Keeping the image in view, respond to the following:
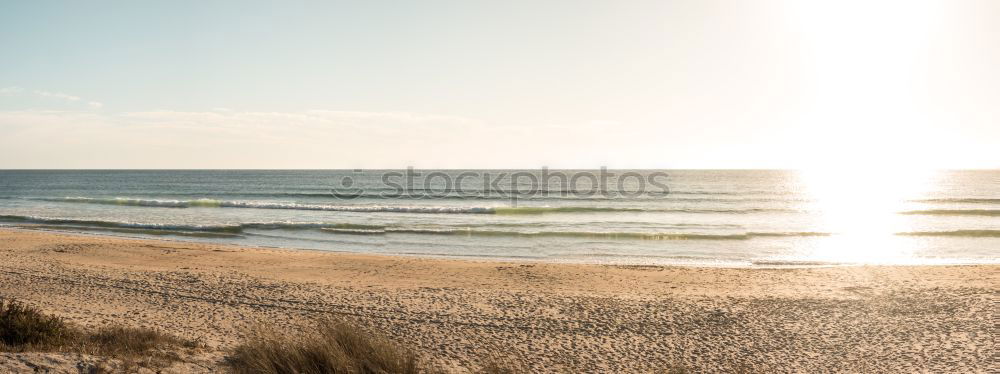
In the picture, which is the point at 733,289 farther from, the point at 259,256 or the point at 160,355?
the point at 259,256

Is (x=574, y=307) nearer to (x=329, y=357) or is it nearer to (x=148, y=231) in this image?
(x=329, y=357)

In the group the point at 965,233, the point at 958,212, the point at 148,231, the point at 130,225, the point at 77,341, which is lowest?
the point at 965,233

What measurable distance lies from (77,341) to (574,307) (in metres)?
7.37

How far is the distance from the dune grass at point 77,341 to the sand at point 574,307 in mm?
440

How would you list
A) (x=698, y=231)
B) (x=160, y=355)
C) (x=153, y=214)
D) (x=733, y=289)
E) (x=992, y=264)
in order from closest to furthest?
(x=160, y=355) → (x=733, y=289) → (x=992, y=264) → (x=698, y=231) → (x=153, y=214)

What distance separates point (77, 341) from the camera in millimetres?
6656

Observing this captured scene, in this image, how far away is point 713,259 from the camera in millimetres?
19062

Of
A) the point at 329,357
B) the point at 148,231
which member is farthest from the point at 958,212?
the point at 148,231

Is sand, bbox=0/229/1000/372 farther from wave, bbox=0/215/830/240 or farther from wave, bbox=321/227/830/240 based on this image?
wave, bbox=0/215/830/240

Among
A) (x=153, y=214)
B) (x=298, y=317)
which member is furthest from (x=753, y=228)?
(x=153, y=214)

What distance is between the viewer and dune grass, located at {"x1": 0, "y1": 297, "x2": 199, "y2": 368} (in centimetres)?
605

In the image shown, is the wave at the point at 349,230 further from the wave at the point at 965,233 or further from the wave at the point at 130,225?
the wave at the point at 965,233

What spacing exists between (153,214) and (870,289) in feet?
118

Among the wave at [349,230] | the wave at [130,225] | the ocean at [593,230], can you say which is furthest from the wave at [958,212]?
the wave at [130,225]
